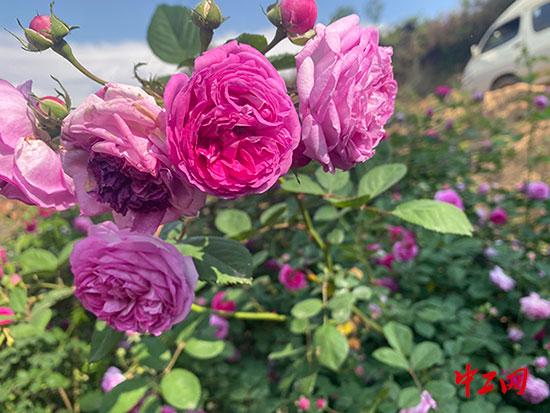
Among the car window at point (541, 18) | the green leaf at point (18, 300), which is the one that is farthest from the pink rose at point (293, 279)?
the car window at point (541, 18)

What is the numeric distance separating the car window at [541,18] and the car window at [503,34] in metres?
0.42

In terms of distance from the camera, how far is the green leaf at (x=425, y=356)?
87 cm

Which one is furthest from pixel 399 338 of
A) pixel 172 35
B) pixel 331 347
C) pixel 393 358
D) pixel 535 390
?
pixel 172 35

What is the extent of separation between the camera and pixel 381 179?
2.71ft

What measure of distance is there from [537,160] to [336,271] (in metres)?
1.21

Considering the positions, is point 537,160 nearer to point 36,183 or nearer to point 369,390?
point 369,390

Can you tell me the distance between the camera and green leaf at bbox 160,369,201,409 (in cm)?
78

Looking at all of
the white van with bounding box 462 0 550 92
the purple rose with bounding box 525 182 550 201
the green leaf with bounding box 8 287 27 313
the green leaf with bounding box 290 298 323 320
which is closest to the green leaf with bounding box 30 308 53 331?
the green leaf with bounding box 8 287 27 313

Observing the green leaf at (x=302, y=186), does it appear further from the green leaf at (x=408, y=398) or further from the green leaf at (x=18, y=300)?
the green leaf at (x=18, y=300)

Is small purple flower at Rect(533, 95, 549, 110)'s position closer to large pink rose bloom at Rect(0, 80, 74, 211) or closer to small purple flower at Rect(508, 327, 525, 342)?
small purple flower at Rect(508, 327, 525, 342)

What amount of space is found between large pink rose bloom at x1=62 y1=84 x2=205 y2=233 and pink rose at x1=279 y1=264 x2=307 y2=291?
0.85 metres

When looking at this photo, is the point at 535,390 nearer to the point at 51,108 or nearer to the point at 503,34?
the point at 51,108

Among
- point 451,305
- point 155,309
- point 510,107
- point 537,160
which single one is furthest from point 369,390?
point 510,107

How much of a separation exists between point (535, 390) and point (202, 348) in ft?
2.20
